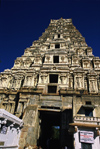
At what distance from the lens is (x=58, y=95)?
1778 centimetres

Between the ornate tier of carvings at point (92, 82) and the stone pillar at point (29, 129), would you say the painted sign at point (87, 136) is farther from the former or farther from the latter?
the ornate tier of carvings at point (92, 82)

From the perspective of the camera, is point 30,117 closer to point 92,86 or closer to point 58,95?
point 58,95

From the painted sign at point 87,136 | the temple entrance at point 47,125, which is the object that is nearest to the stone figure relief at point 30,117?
the temple entrance at point 47,125

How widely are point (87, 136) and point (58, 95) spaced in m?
7.32

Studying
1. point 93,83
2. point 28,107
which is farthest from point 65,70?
point 28,107

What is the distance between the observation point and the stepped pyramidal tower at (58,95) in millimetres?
12963

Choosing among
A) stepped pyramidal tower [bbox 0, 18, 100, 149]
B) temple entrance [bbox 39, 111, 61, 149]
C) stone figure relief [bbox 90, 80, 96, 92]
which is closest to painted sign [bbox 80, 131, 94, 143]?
stepped pyramidal tower [bbox 0, 18, 100, 149]

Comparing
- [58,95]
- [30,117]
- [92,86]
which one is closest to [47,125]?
[58,95]

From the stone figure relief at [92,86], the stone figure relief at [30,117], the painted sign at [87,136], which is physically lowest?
the painted sign at [87,136]

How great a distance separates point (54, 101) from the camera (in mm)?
17234

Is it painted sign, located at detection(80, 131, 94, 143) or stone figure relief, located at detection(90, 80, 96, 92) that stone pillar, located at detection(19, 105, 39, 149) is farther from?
stone figure relief, located at detection(90, 80, 96, 92)

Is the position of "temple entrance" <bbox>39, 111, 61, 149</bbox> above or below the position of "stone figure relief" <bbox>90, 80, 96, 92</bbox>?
below

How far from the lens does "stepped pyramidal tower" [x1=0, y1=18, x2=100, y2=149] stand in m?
13.0

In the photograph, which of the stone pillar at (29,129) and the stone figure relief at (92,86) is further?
the stone figure relief at (92,86)
